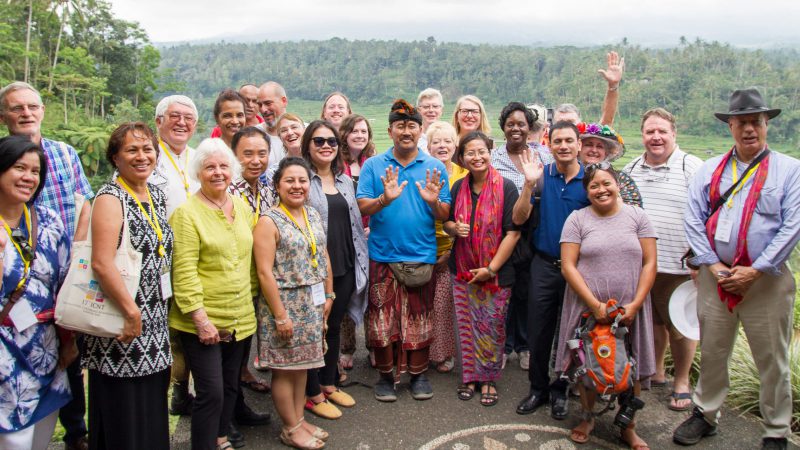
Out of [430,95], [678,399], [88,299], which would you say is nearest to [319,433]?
[88,299]

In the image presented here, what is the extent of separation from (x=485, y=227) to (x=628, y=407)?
4.86 ft

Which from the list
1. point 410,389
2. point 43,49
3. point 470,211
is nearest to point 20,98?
point 470,211

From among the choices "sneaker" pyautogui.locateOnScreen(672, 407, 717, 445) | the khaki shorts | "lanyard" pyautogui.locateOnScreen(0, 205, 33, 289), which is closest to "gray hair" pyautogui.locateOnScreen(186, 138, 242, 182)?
"lanyard" pyautogui.locateOnScreen(0, 205, 33, 289)

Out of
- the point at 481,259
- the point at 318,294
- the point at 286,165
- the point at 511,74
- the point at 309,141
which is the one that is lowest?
the point at 318,294

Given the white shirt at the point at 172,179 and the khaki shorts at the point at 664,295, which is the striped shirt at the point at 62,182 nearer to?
the white shirt at the point at 172,179

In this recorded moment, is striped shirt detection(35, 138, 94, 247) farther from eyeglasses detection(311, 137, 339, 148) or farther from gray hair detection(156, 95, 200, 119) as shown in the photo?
eyeglasses detection(311, 137, 339, 148)

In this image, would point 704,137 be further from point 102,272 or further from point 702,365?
point 102,272

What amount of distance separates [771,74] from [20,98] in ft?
139

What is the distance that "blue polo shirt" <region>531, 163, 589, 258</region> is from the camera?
3.79 m

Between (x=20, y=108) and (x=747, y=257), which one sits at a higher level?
(x=20, y=108)

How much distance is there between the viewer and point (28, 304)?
102 inches

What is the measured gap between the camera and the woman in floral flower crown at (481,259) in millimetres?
4016

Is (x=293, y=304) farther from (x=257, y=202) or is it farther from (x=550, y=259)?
(x=550, y=259)

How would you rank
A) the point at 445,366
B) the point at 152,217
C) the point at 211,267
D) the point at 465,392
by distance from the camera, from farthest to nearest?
the point at 445,366 → the point at 465,392 → the point at 211,267 → the point at 152,217
